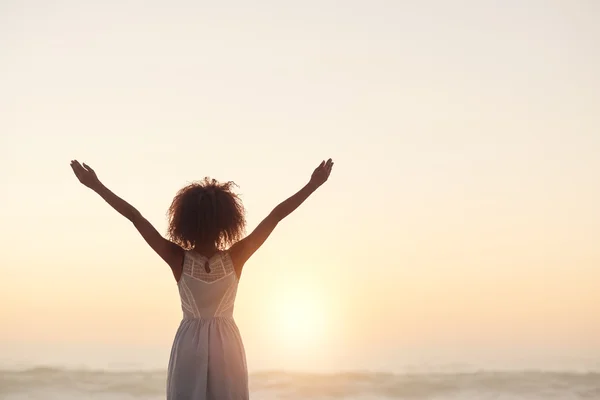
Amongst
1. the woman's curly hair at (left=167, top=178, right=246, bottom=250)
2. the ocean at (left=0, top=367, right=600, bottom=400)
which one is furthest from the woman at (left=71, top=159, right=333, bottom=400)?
the ocean at (left=0, top=367, right=600, bottom=400)

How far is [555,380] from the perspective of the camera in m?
18.3

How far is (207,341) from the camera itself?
4.20 m

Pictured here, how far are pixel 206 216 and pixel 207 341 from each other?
607 mm

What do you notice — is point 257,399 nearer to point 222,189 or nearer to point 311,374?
point 311,374

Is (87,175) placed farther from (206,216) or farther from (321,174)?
(321,174)

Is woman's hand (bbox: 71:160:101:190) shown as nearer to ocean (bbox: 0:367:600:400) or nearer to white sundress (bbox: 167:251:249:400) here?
white sundress (bbox: 167:251:249:400)

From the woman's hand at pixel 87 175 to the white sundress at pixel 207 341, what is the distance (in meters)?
0.56

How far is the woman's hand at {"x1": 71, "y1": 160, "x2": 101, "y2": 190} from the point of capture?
4238 millimetres

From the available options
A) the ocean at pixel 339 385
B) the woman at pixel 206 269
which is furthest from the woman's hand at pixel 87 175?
the ocean at pixel 339 385

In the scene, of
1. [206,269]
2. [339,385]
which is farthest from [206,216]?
[339,385]

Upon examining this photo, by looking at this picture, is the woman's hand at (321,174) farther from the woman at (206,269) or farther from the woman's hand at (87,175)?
the woman's hand at (87,175)

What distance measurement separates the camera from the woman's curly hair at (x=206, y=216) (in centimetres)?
414

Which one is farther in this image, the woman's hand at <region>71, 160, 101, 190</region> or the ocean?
the ocean

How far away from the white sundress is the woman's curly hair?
0.08 meters
